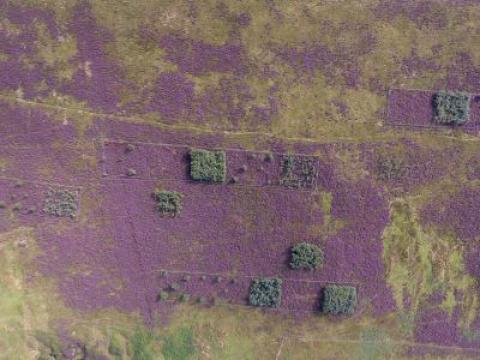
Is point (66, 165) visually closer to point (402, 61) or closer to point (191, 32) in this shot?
point (191, 32)

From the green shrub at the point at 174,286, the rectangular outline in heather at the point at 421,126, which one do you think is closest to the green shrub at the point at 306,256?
the green shrub at the point at 174,286

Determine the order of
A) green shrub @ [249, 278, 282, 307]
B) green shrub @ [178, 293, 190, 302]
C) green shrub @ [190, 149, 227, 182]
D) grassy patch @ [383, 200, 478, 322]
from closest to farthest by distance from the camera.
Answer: green shrub @ [190, 149, 227, 182], green shrub @ [249, 278, 282, 307], green shrub @ [178, 293, 190, 302], grassy patch @ [383, 200, 478, 322]

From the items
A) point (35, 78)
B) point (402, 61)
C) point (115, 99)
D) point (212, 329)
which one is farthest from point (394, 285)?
point (35, 78)

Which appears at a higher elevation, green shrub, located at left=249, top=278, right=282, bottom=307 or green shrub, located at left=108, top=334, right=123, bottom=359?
green shrub, located at left=249, top=278, right=282, bottom=307

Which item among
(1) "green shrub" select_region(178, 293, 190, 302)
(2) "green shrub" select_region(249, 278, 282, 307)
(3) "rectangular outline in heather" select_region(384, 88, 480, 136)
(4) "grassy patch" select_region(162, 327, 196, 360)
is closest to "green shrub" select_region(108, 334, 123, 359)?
(4) "grassy patch" select_region(162, 327, 196, 360)

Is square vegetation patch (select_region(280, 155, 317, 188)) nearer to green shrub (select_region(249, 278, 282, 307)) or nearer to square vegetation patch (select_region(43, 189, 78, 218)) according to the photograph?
green shrub (select_region(249, 278, 282, 307))

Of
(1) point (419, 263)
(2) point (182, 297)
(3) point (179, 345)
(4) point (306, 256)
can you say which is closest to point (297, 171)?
(4) point (306, 256)
